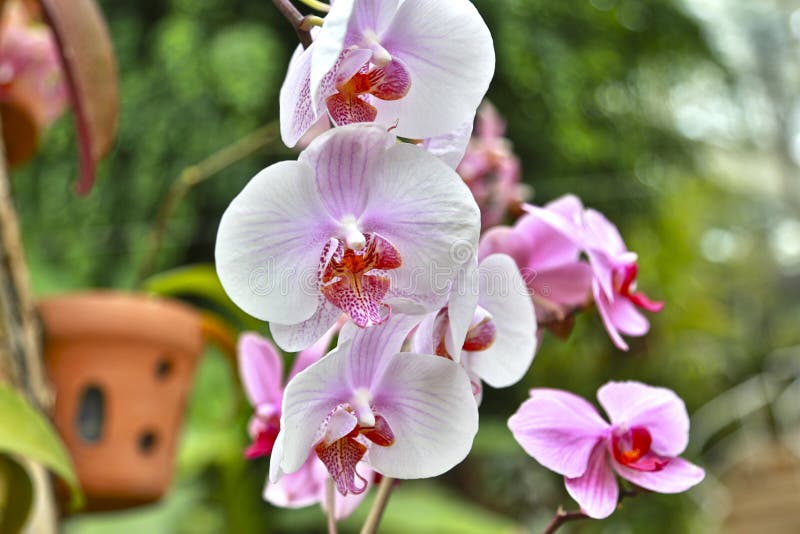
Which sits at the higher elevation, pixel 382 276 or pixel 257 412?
pixel 382 276

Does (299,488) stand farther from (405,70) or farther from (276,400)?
(405,70)

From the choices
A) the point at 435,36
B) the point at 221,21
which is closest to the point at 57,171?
the point at 221,21

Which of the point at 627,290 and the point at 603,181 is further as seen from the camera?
the point at 603,181

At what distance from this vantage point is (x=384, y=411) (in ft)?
0.90

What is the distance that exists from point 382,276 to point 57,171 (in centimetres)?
163

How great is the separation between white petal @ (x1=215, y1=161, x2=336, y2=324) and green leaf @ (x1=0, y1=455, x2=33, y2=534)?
36 centimetres

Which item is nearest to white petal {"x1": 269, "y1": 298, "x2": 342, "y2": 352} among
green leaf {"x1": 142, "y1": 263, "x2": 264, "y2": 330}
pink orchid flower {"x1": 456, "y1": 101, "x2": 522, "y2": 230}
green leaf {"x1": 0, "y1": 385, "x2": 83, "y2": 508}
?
green leaf {"x1": 0, "y1": 385, "x2": 83, "y2": 508}

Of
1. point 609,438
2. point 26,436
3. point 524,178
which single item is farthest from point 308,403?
point 524,178

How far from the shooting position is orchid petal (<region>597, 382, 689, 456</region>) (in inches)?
12.3

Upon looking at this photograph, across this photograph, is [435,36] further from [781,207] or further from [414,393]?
[781,207]

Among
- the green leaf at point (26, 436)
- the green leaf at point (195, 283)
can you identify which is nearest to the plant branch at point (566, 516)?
the green leaf at point (26, 436)

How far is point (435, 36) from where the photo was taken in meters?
0.26

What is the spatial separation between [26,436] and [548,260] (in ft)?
1.09

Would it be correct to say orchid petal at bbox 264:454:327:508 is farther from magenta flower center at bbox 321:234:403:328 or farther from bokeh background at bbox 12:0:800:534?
bokeh background at bbox 12:0:800:534
